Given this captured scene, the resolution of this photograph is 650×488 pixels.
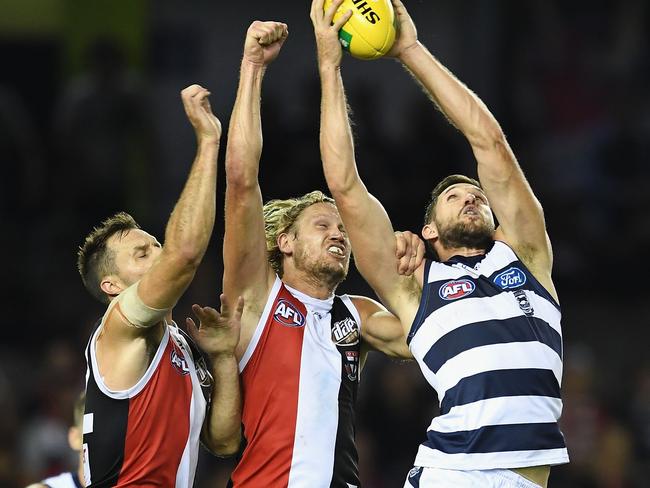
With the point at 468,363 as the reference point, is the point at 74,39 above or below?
above

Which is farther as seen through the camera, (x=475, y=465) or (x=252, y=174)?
(x=252, y=174)

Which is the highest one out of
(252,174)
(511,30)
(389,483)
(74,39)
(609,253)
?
(511,30)

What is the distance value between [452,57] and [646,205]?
263cm

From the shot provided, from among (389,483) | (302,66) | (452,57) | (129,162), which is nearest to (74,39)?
(129,162)

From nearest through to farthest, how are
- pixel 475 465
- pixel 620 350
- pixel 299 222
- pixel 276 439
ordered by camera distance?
pixel 475 465
pixel 276 439
pixel 299 222
pixel 620 350

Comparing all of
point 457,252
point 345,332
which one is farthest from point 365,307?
point 457,252

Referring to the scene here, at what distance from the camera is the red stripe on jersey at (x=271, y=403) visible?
18.3 ft

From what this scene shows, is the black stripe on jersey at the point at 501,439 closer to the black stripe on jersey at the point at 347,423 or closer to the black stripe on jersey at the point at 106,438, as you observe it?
the black stripe on jersey at the point at 347,423

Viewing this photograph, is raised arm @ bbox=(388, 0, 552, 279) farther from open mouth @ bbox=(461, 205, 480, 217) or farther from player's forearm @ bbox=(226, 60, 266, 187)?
player's forearm @ bbox=(226, 60, 266, 187)

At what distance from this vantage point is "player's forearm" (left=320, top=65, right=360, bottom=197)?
5.54 metres

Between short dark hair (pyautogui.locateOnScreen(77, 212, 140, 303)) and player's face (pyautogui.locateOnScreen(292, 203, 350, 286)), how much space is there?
2.62ft

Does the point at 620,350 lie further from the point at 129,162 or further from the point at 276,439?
the point at 276,439

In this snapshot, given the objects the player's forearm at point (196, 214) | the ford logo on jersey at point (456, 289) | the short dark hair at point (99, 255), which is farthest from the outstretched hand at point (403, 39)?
the short dark hair at point (99, 255)

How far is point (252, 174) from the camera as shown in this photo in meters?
5.64
